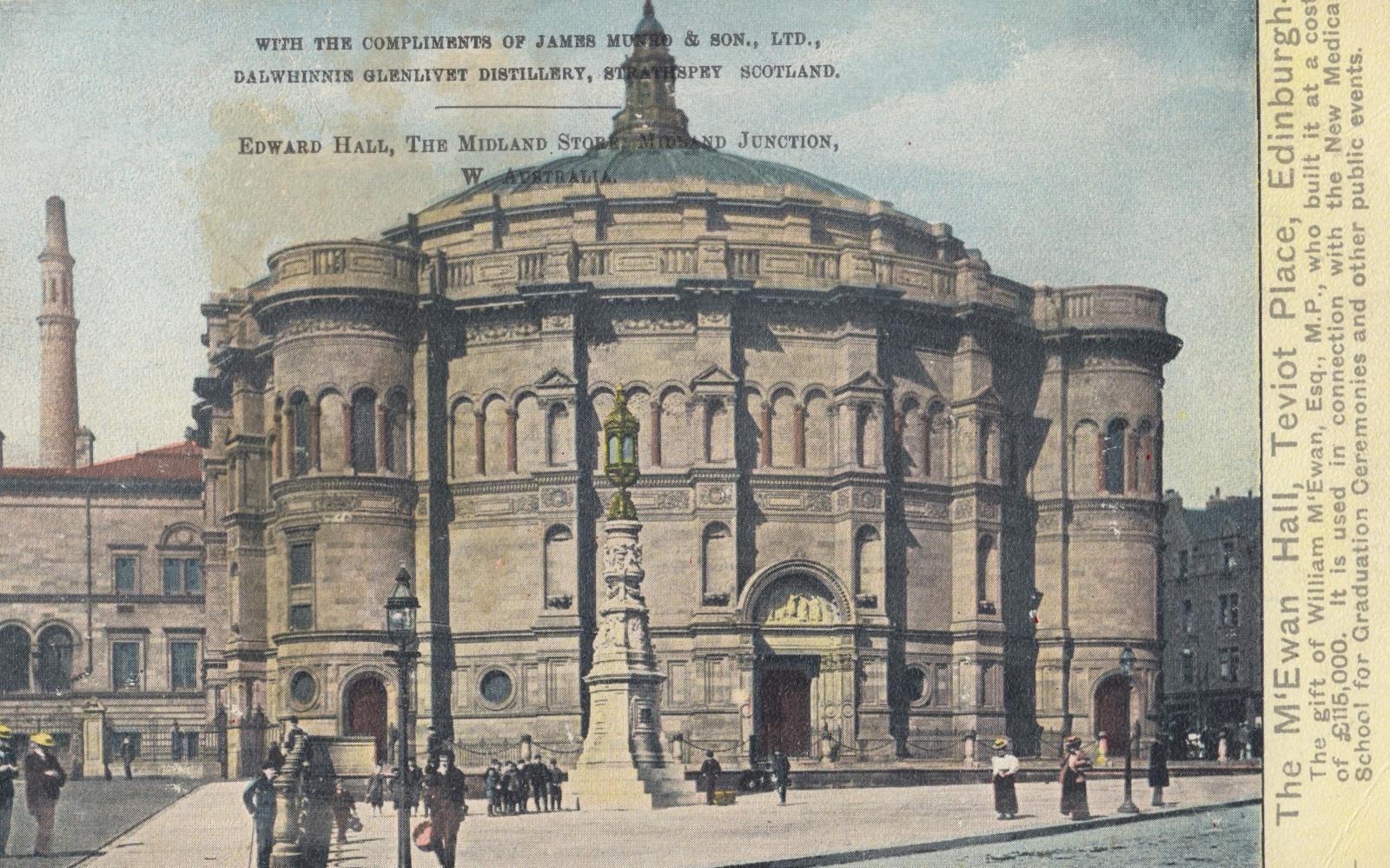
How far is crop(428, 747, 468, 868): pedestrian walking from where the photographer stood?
25203mm

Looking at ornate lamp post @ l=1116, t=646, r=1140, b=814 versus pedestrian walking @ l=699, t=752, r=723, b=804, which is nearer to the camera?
ornate lamp post @ l=1116, t=646, r=1140, b=814

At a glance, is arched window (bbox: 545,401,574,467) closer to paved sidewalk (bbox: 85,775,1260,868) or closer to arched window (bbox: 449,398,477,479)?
arched window (bbox: 449,398,477,479)

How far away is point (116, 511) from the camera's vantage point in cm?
4653

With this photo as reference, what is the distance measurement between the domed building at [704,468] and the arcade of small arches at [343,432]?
0.05 metres

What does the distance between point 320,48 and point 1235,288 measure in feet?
37.4

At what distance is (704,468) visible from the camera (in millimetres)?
38406

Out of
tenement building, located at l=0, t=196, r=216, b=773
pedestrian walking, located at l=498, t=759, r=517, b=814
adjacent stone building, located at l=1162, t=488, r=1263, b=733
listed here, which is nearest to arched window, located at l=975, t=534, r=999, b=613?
adjacent stone building, located at l=1162, t=488, r=1263, b=733

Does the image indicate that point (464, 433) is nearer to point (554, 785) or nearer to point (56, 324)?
point (554, 785)

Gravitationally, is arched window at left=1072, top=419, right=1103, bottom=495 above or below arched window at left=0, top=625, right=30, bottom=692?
above

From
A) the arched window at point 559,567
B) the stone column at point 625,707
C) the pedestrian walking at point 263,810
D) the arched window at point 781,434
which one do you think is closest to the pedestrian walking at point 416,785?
the stone column at point 625,707

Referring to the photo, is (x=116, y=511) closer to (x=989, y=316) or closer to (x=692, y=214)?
(x=692, y=214)

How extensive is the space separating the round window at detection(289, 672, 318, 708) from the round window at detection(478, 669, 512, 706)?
2.88m

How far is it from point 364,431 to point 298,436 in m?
1.14

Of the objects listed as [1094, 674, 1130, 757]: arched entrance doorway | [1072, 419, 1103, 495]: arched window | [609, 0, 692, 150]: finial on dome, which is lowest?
[1094, 674, 1130, 757]: arched entrance doorway
